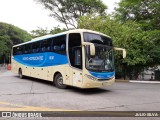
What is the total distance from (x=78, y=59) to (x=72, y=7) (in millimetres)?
26759

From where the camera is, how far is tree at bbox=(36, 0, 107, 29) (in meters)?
35.4

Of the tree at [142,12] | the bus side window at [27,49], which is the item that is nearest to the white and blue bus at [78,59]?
the bus side window at [27,49]

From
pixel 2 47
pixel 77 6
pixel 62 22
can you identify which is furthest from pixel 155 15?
pixel 2 47

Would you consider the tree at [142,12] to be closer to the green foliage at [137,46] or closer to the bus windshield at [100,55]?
the green foliage at [137,46]

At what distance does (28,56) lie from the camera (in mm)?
16844

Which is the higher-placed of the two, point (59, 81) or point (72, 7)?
point (72, 7)

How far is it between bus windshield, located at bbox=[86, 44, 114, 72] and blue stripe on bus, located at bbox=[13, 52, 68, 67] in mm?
1784

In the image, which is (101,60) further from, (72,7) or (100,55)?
(72,7)

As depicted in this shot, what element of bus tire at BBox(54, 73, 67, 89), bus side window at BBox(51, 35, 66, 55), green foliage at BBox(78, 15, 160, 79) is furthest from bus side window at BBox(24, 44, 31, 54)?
green foliage at BBox(78, 15, 160, 79)

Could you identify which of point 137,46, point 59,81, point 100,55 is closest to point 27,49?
point 59,81

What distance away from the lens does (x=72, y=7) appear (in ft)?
118

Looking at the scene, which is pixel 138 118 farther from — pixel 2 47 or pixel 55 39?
pixel 2 47

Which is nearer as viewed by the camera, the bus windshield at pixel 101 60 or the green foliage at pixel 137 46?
the bus windshield at pixel 101 60

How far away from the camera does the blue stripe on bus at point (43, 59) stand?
1227 centimetres
